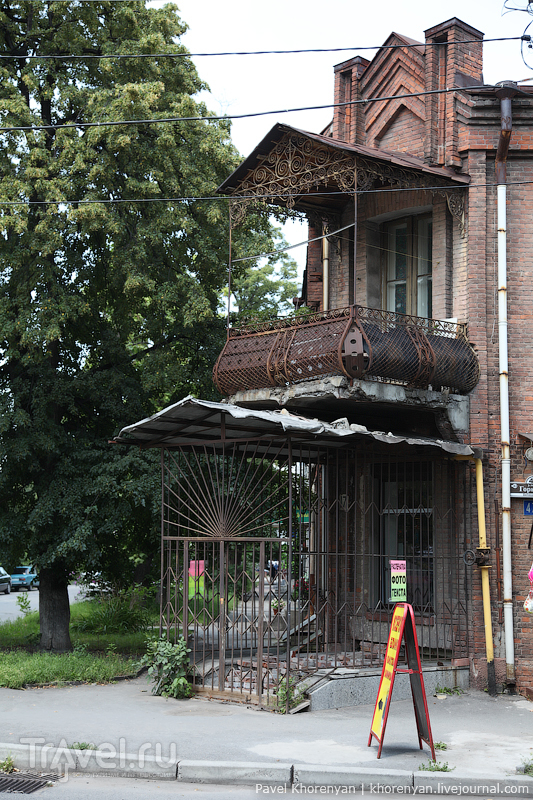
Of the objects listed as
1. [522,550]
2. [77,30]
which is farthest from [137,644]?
[77,30]

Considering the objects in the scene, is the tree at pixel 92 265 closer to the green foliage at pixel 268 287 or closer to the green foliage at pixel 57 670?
the green foliage at pixel 57 670

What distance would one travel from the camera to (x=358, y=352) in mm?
11609

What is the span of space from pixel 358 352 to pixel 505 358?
8.28 ft

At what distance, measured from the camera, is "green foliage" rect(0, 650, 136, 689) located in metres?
12.5

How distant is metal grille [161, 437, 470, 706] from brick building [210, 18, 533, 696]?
0.36ft

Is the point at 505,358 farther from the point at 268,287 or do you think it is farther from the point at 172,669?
the point at 268,287

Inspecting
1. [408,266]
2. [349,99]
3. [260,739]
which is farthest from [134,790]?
[349,99]

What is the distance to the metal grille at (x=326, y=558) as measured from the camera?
11305mm

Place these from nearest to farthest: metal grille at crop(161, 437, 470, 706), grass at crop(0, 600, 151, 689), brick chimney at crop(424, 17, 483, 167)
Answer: metal grille at crop(161, 437, 470, 706), grass at crop(0, 600, 151, 689), brick chimney at crop(424, 17, 483, 167)

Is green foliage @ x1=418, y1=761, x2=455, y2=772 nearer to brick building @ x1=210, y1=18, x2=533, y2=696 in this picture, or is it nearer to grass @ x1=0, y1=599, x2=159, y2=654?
brick building @ x1=210, y1=18, x2=533, y2=696

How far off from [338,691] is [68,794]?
4646 millimetres

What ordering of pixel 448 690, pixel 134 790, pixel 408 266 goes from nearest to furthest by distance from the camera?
pixel 134 790 → pixel 448 690 → pixel 408 266

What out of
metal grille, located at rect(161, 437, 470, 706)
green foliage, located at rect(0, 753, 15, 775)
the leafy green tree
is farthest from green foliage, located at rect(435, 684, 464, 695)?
the leafy green tree

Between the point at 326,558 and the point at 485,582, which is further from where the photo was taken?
the point at 326,558
